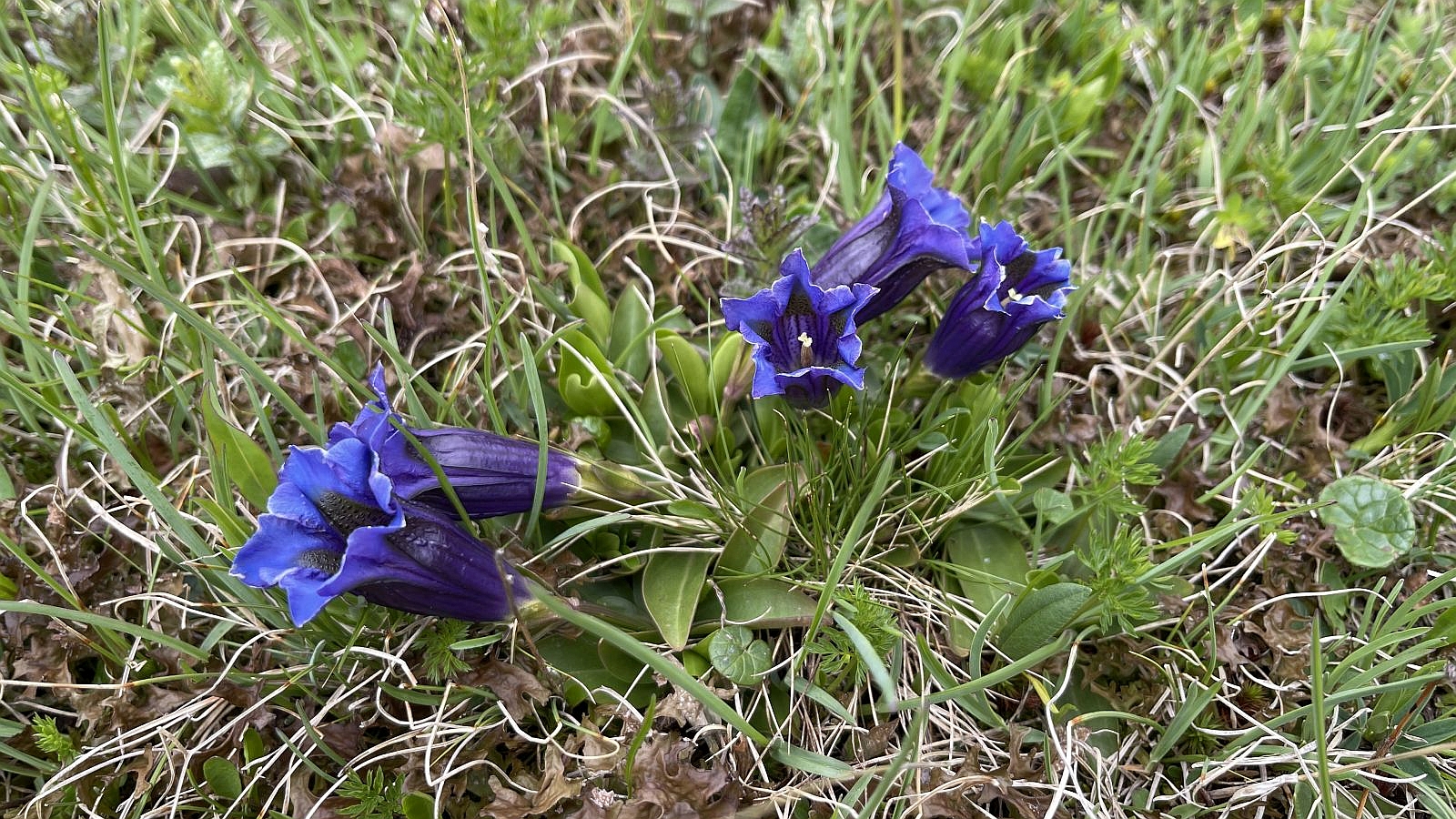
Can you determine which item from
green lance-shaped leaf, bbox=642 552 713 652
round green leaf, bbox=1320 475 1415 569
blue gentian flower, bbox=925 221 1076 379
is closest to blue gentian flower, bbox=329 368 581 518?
green lance-shaped leaf, bbox=642 552 713 652

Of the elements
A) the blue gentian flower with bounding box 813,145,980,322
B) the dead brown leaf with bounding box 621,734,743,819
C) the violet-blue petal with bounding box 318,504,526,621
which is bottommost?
the dead brown leaf with bounding box 621,734,743,819

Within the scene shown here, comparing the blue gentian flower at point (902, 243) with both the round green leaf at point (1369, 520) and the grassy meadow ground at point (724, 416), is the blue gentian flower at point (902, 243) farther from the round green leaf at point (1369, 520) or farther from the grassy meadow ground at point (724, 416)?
the round green leaf at point (1369, 520)

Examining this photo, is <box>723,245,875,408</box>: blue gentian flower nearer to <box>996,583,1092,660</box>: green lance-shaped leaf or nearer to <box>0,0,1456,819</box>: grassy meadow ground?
<box>0,0,1456,819</box>: grassy meadow ground

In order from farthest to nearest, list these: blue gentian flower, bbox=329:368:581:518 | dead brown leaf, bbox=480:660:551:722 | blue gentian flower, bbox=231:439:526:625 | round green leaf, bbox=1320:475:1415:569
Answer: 1. round green leaf, bbox=1320:475:1415:569
2. dead brown leaf, bbox=480:660:551:722
3. blue gentian flower, bbox=329:368:581:518
4. blue gentian flower, bbox=231:439:526:625

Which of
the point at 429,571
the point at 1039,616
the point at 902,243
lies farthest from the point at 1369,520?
the point at 429,571

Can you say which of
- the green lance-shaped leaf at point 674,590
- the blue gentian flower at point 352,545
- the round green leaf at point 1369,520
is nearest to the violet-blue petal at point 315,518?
the blue gentian flower at point 352,545
